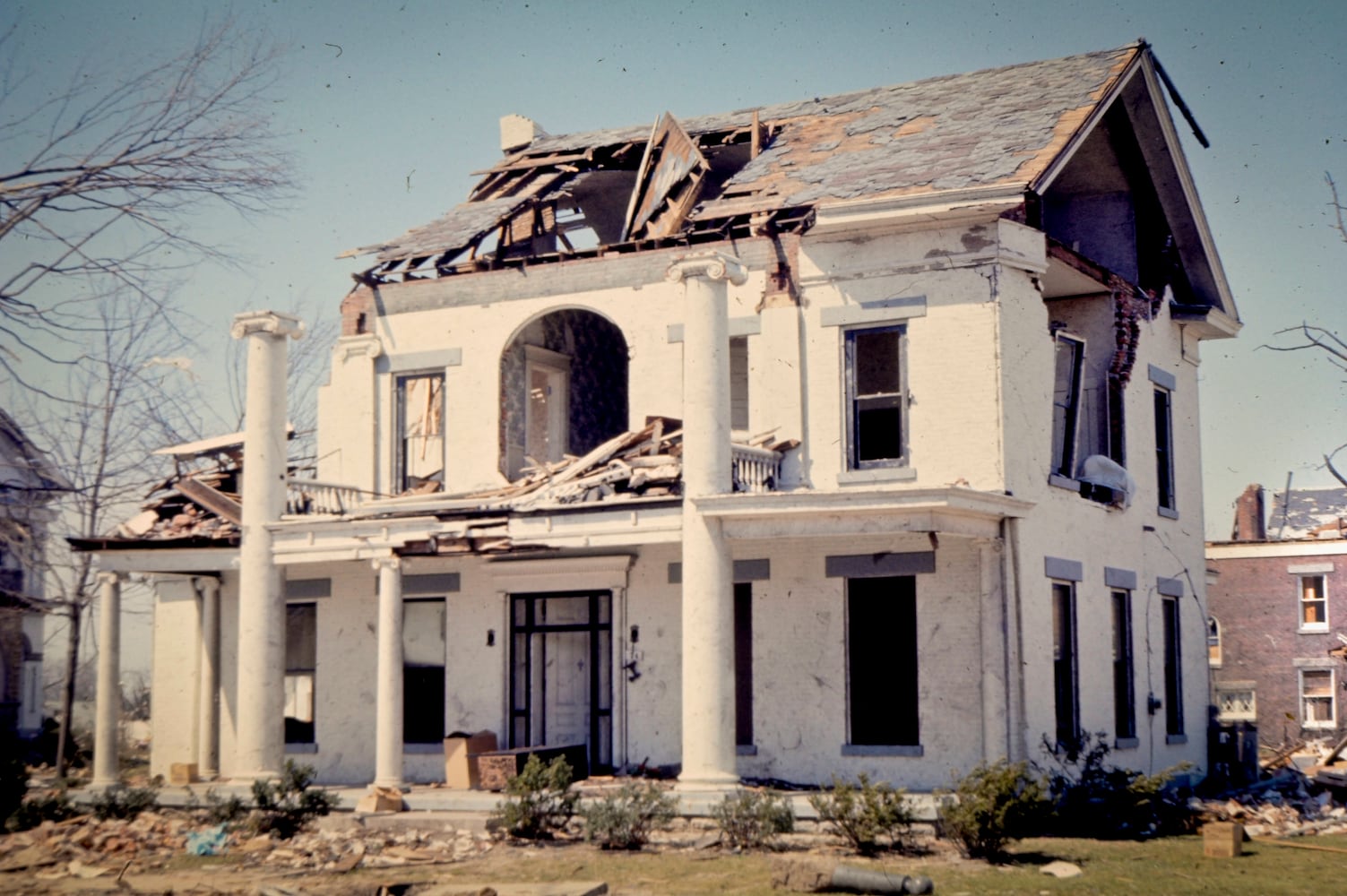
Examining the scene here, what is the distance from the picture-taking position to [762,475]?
62.6ft

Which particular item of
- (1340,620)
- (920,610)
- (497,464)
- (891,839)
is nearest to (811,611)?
(920,610)

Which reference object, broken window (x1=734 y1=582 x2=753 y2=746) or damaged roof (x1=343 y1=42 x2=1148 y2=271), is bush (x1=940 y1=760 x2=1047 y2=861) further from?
damaged roof (x1=343 y1=42 x2=1148 y2=271)

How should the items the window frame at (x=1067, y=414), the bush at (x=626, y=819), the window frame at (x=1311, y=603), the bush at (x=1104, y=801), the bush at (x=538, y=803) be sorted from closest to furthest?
the bush at (x=626, y=819) → the bush at (x=538, y=803) → the bush at (x=1104, y=801) → the window frame at (x=1067, y=414) → the window frame at (x=1311, y=603)

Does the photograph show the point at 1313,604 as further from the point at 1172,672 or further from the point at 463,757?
the point at 463,757

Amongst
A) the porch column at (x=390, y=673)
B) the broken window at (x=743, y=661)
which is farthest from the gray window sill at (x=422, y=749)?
the broken window at (x=743, y=661)

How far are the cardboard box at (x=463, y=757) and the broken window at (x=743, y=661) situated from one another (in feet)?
11.4

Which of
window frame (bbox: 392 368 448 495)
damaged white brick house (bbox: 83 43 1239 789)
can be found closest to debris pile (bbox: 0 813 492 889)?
damaged white brick house (bbox: 83 43 1239 789)

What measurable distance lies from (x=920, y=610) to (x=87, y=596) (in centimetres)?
1641

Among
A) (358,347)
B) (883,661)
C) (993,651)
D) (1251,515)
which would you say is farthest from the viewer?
(1251,515)

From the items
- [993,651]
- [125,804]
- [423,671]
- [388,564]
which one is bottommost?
[125,804]

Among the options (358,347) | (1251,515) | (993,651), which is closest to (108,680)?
(358,347)

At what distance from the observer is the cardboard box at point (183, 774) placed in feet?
72.1

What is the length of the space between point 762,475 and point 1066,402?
4.87 m

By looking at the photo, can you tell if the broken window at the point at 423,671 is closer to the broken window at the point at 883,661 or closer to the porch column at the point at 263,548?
Result: the porch column at the point at 263,548
